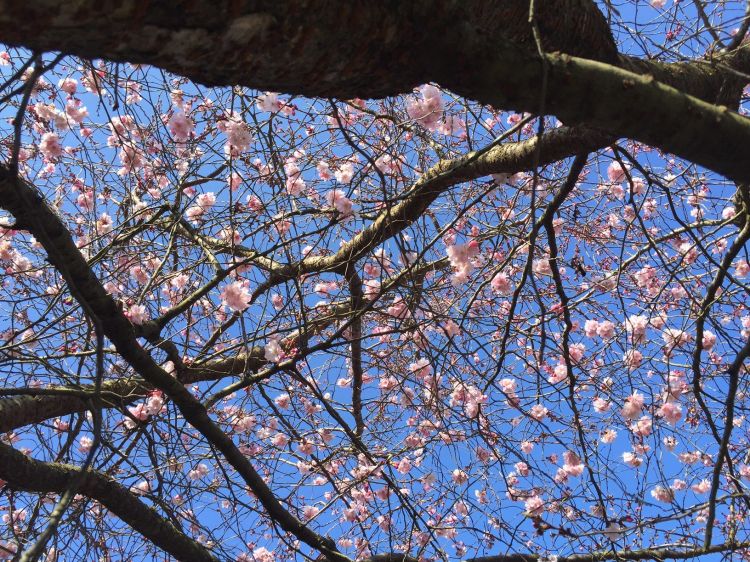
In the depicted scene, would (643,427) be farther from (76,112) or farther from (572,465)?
(76,112)

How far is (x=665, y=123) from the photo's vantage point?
1270 millimetres

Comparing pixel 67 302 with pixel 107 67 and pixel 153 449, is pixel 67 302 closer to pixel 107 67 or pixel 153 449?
pixel 153 449

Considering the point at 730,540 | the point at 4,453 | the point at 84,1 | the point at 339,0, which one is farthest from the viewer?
the point at 730,540

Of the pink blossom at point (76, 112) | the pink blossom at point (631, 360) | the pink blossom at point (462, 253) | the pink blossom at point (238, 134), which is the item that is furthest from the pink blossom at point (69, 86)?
the pink blossom at point (631, 360)

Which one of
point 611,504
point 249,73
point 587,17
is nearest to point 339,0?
point 249,73

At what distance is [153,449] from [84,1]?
6.53 ft

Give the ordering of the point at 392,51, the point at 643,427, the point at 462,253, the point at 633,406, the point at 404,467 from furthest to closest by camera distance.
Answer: the point at 404,467 → the point at 643,427 → the point at 633,406 → the point at 462,253 → the point at 392,51

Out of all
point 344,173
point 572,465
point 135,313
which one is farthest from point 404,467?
point 135,313

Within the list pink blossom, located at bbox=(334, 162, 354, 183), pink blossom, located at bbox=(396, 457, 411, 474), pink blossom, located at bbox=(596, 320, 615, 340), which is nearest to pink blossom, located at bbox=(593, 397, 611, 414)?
pink blossom, located at bbox=(596, 320, 615, 340)

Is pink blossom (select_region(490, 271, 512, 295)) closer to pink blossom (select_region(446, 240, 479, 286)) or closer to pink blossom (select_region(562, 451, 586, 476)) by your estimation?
pink blossom (select_region(446, 240, 479, 286))

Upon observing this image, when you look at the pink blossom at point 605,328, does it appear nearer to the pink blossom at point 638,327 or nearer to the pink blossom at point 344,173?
the pink blossom at point 638,327

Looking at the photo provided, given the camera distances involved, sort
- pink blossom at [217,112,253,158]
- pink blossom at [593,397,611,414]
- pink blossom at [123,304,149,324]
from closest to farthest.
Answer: pink blossom at [217,112,253,158]
pink blossom at [123,304,149,324]
pink blossom at [593,397,611,414]

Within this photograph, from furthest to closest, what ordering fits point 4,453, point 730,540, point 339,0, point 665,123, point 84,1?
1. point 730,540
2. point 4,453
3. point 665,123
4. point 339,0
5. point 84,1

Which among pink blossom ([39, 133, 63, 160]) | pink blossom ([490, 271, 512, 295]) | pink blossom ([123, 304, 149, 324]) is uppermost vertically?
pink blossom ([39, 133, 63, 160])
